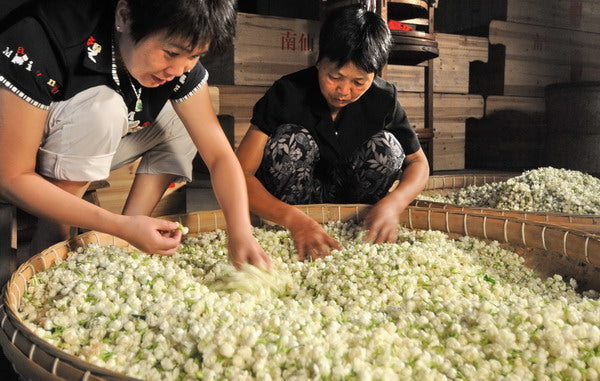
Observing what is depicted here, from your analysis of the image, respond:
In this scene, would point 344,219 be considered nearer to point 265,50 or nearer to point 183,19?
point 183,19

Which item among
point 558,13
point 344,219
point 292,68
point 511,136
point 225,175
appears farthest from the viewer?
point 558,13

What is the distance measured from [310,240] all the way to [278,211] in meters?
0.17

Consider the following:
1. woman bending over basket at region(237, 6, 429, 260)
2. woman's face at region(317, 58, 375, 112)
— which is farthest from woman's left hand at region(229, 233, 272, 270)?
woman's face at region(317, 58, 375, 112)

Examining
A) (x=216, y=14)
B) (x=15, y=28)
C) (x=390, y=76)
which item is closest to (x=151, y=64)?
(x=216, y=14)

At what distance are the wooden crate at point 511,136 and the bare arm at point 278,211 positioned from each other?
3.09m

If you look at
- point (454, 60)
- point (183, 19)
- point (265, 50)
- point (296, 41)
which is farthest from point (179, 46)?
point (454, 60)

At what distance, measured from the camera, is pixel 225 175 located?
1.37m

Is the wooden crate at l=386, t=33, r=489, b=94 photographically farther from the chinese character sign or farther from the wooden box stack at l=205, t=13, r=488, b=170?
the chinese character sign

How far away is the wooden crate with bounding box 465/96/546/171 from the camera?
4410mm

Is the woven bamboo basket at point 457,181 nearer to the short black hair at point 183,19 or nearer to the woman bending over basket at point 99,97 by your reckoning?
the woman bending over basket at point 99,97

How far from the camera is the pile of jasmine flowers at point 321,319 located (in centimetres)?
81

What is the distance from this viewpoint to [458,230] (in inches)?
65.1

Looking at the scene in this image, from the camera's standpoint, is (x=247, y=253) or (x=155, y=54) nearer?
(x=155, y=54)

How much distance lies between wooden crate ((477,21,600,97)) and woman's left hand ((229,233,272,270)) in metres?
3.56
